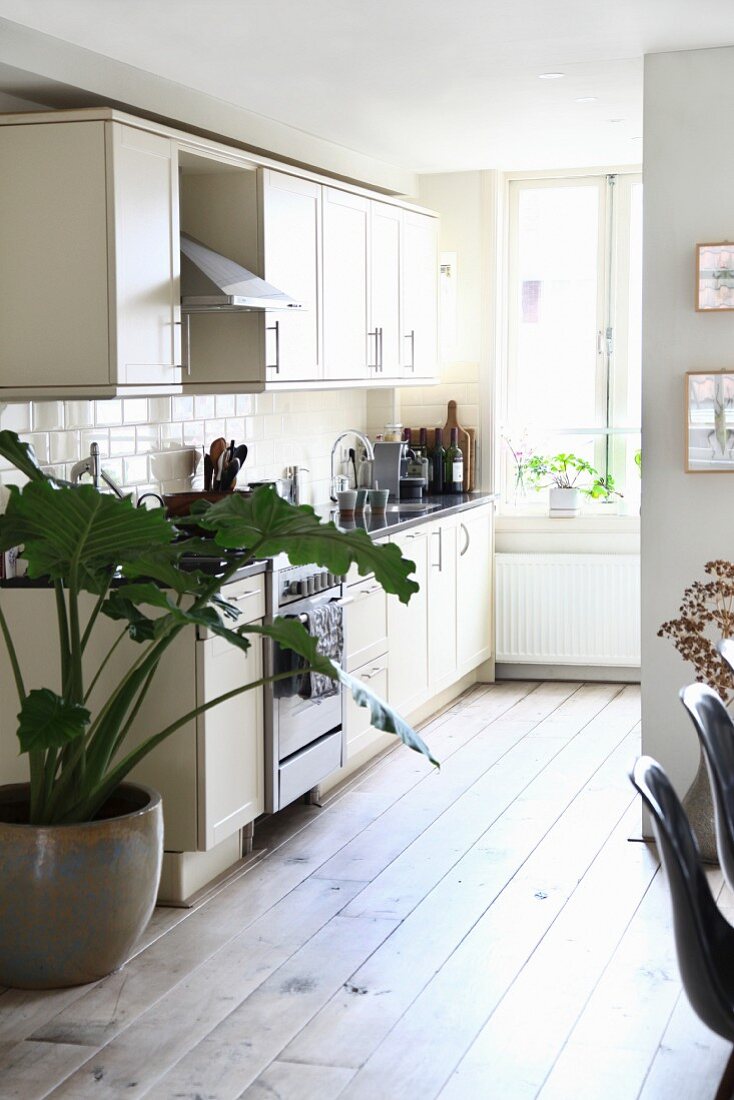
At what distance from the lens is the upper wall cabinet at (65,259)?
420 centimetres

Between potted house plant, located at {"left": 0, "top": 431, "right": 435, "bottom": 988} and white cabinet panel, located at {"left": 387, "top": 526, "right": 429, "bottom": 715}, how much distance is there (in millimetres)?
2261

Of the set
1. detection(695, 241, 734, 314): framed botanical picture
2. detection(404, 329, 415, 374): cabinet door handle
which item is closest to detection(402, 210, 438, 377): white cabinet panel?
detection(404, 329, 415, 374): cabinet door handle

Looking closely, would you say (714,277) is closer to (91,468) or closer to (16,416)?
(91,468)

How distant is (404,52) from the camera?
4.42 metres

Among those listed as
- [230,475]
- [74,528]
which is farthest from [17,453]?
[230,475]

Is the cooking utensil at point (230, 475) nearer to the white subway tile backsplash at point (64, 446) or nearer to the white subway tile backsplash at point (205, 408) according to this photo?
the white subway tile backsplash at point (205, 408)

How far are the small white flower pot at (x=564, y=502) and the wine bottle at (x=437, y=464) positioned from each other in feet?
2.00

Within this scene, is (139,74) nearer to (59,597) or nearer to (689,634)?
(59,597)

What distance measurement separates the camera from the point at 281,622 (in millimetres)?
3639

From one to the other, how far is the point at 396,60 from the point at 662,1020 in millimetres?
3082

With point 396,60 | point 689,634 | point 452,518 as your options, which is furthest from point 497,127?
point 689,634

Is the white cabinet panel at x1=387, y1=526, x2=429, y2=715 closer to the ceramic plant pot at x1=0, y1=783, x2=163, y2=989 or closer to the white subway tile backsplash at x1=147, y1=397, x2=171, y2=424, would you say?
the white subway tile backsplash at x1=147, y1=397, x2=171, y2=424

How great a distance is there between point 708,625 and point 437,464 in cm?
276

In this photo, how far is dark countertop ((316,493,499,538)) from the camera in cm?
566
